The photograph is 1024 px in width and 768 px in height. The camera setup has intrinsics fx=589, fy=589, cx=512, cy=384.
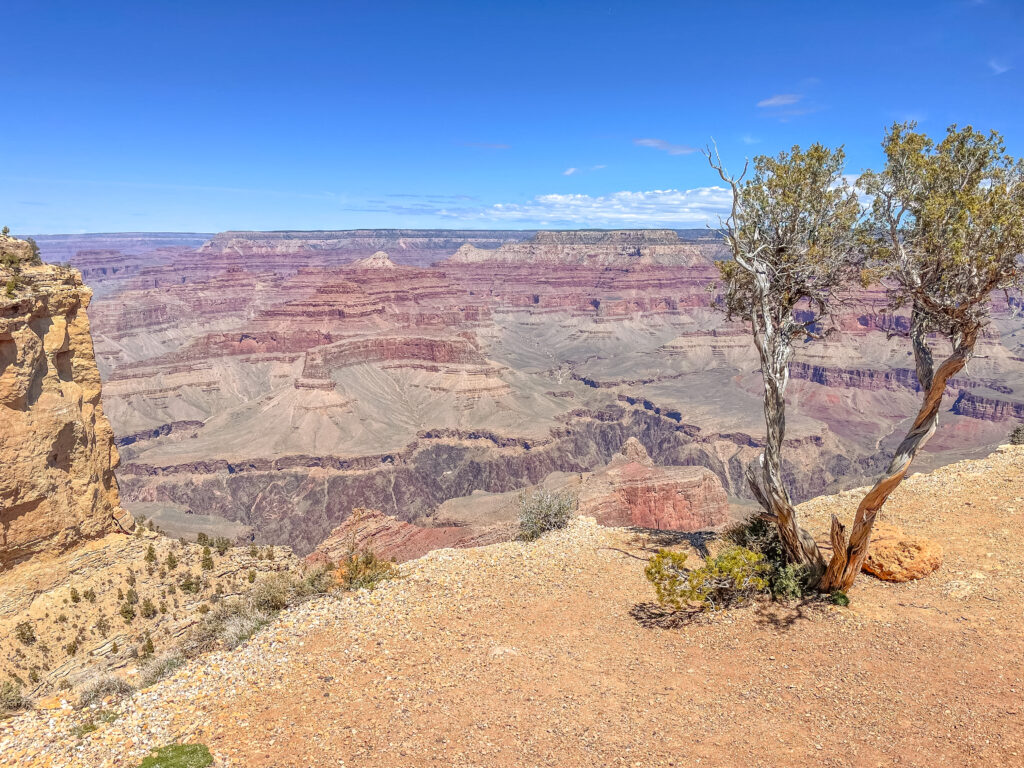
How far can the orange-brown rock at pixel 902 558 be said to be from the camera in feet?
43.3

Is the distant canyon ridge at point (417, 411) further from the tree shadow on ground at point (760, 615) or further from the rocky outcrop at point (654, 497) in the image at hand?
the tree shadow on ground at point (760, 615)

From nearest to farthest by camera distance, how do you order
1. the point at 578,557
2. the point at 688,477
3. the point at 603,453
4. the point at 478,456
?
the point at 578,557 → the point at 688,477 → the point at 478,456 → the point at 603,453

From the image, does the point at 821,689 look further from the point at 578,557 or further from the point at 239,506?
the point at 239,506

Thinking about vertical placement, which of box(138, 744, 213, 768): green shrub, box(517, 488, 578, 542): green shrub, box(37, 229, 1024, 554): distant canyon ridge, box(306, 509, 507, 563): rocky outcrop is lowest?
box(37, 229, 1024, 554): distant canyon ridge

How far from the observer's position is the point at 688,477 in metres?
44.1

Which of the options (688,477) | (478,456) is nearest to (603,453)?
(478,456)

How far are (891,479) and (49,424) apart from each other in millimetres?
22544

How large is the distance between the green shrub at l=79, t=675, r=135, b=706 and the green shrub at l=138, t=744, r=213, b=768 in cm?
230

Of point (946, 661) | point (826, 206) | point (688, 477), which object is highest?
point (826, 206)

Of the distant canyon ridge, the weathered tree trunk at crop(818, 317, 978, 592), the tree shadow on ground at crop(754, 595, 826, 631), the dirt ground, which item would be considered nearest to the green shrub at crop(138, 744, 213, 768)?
the dirt ground

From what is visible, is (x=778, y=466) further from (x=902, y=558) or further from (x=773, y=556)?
(x=902, y=558)

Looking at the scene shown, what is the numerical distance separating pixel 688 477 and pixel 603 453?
3067 inches

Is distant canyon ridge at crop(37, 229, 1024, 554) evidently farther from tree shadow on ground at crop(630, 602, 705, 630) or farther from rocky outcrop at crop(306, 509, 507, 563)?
tree shadow on ground at crop(630, 602, 705, 630)

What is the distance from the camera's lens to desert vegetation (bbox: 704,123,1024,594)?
36.1ft
